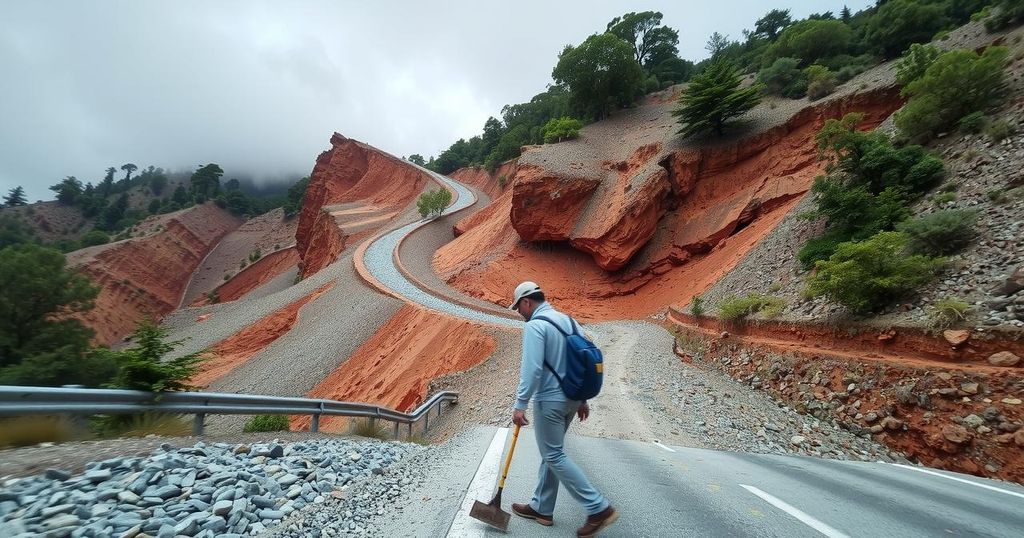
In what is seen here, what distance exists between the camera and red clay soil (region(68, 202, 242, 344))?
1633 inches

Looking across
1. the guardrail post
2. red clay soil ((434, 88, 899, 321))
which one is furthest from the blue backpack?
red clay soil ((434, 88, 899, 321))

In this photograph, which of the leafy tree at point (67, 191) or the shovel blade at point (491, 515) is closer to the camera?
the shovel blade at point (491, 515)

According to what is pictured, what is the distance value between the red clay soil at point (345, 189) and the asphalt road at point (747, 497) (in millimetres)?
42199

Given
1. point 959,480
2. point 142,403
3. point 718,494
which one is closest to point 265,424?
point 142,403

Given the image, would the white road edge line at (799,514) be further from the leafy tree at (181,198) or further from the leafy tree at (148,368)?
the leafy tree at (181,198)

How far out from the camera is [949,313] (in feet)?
21.5

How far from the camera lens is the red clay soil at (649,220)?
1988cm

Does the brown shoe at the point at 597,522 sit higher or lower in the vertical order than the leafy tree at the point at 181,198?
lower

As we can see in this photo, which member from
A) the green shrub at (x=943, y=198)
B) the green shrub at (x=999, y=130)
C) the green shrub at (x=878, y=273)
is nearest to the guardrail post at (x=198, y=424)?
the green shrub at (x=878, y=273)

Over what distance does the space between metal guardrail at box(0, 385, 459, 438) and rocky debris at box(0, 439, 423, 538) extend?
0.89 meters

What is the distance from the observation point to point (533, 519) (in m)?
2.95

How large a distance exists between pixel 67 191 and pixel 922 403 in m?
139

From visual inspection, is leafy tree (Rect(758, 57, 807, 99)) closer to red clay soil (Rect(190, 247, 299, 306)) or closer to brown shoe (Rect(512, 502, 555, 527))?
brown shoe (Rect(512, 502, 555, 527))

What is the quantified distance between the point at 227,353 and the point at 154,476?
2292 centimetres
